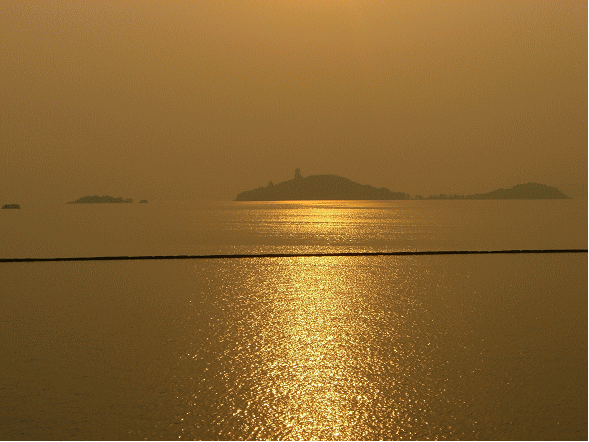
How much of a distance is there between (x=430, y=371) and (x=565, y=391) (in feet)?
4.45

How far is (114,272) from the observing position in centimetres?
1625

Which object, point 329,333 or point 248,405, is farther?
point 329,333

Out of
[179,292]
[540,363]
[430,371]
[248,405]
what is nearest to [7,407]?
[248,405]

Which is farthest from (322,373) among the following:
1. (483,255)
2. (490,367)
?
(483,255)

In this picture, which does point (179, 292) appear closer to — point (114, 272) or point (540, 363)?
point (114, 272)

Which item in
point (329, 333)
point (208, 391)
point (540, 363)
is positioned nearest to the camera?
point (208, 391)

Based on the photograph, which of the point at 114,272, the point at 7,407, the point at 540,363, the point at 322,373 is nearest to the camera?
the point at 7,407

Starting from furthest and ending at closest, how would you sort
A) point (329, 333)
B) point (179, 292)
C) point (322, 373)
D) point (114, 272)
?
point (114, 272), point (179, 292), point (329, 333), point (322, 373)

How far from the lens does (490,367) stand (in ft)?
22.3

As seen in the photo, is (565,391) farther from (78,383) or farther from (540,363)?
(78,383)

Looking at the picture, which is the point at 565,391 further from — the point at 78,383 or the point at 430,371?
the point at 78,383

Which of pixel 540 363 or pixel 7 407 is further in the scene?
pixel 540 363

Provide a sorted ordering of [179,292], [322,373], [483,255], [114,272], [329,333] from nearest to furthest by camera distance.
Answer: [322,373] → [329,333] → [179,292] → [114,272] → [483,255]

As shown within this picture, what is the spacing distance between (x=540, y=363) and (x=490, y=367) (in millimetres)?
648
